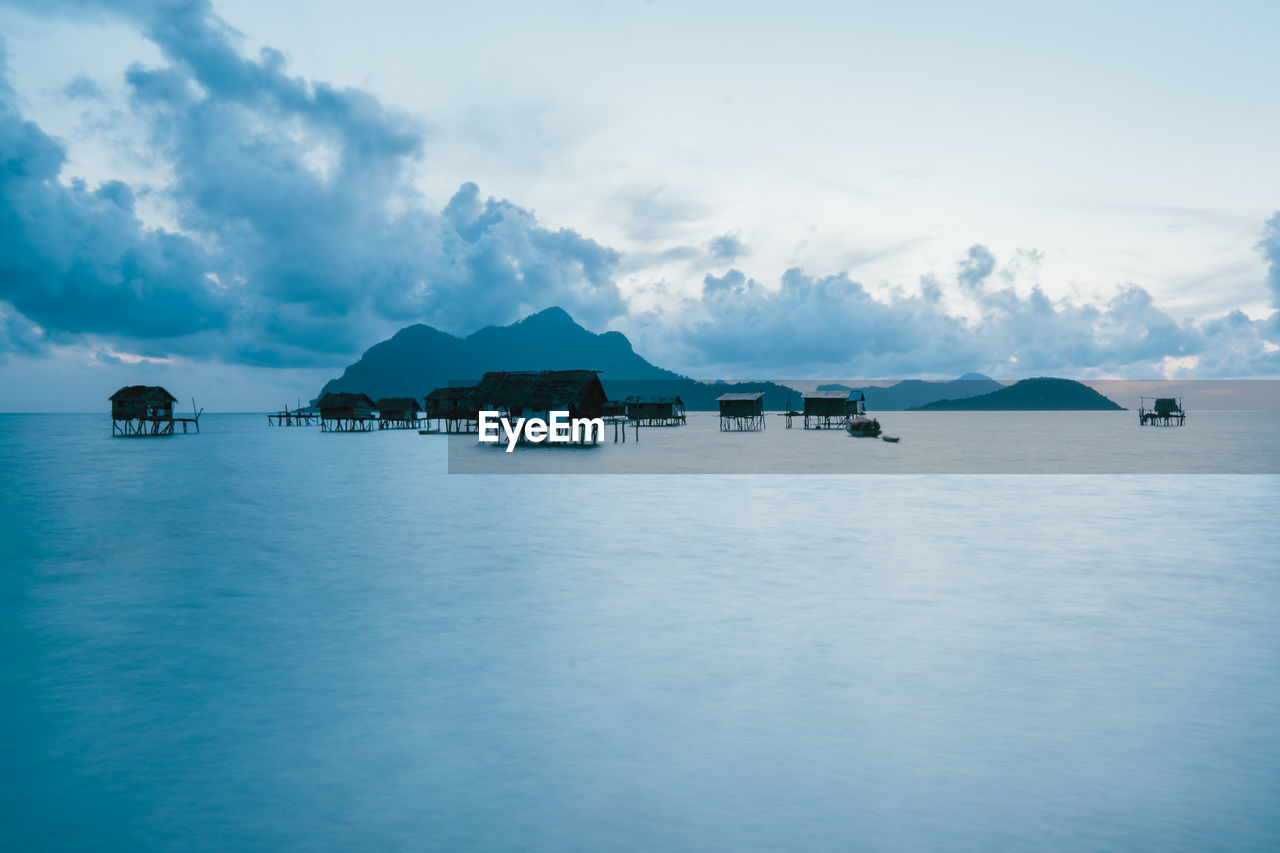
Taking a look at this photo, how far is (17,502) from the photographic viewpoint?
92.1 ft

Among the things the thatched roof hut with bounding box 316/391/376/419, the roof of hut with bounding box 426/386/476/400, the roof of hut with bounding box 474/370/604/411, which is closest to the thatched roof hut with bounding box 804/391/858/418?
the roof of hut with bounding box 474/370/604/411

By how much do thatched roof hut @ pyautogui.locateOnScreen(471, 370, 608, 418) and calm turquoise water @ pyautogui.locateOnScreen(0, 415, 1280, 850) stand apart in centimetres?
3785

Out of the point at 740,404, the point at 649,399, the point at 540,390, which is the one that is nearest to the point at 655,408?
the point at 649,399

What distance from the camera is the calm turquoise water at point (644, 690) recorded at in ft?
18.5

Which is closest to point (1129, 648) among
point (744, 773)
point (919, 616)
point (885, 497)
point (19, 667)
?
point (919, 616)

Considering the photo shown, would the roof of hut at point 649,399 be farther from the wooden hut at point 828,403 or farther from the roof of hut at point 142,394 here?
the roof of hut at point 142,394

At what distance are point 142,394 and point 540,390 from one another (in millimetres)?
50062

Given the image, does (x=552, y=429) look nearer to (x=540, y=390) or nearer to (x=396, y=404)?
(x=540, y=390)

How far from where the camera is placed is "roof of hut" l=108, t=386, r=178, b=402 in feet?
271

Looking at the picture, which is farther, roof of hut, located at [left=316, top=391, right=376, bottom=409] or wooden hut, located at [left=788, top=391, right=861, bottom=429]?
roof of hut, located at [left=316, top=391, right=376, bottom=409]

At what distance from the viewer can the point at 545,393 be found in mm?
58125

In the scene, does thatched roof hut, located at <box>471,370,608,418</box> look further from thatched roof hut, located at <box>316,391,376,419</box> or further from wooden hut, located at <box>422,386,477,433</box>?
thatched roof hut, located at <box>316,391,376,419</box>

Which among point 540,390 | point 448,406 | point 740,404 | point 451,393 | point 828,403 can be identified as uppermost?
point 451,393

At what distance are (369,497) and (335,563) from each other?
12.9 m
